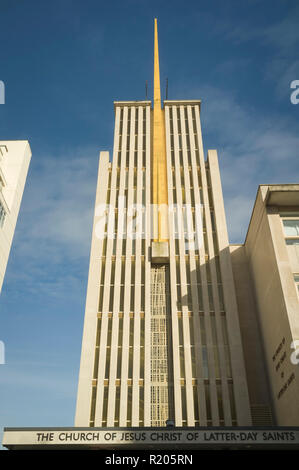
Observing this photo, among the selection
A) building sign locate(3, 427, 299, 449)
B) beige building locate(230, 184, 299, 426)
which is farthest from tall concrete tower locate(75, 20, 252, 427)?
building sign locate(3, 427, 299, 449)

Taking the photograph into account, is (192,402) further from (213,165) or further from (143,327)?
(213,165)

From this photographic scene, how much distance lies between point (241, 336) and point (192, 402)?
778 cm

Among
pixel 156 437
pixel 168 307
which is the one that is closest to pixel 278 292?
pixel 168 307

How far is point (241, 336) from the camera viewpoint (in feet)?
118

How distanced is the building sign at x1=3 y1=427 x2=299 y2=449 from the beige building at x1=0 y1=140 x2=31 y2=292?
17.7 metres

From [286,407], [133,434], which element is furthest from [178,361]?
[133,434]

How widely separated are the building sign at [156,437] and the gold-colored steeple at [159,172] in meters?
20.0

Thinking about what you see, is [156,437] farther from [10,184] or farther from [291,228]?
[10,184]

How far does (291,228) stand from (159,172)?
16.7 m

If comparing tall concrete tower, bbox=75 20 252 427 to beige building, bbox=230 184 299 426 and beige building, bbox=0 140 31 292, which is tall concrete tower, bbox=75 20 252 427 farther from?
beige building, bbox=0 140 31 292

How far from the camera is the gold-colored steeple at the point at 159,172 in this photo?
40156 mm

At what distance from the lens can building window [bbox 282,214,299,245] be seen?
3111cm

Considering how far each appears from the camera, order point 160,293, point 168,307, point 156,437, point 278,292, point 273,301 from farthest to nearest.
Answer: point 160,293
point 168,307
point 273,301
point 278,292
point 156,437

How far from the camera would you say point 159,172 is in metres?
43.8
